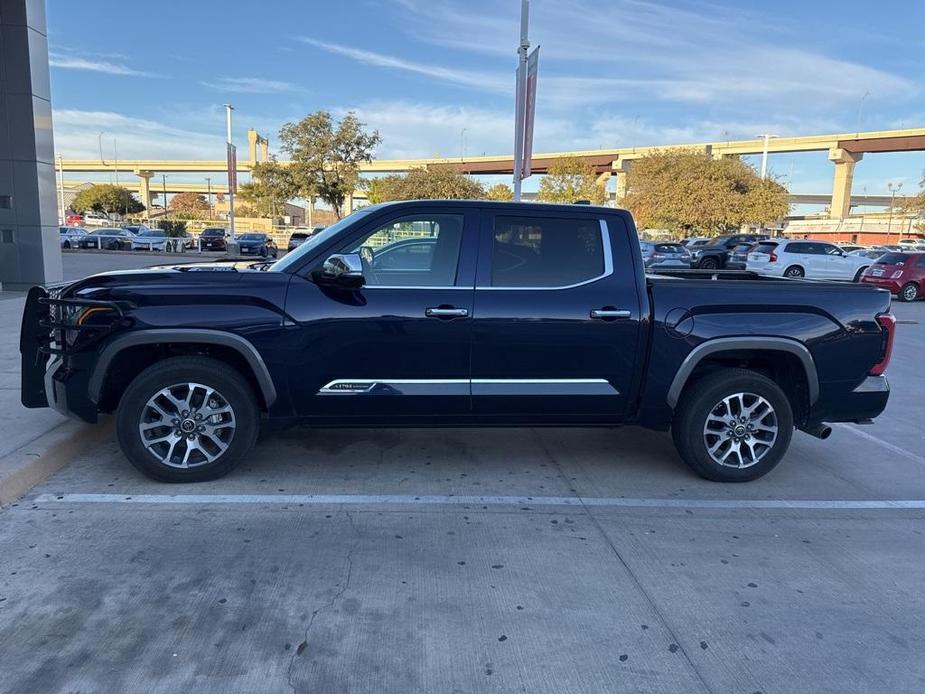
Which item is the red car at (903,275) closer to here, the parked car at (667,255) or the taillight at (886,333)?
the parked car at (667,255)

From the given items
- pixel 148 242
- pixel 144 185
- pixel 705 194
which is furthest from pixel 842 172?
pixel 144 185

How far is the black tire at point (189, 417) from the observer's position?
14.4 feet

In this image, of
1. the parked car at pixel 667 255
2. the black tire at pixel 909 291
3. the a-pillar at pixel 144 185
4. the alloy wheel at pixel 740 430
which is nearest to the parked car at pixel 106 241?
the parked car at pixel 667 255

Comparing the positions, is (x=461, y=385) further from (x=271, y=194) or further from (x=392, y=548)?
(x=271, y=194)

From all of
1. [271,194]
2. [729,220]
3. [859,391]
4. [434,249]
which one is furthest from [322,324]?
[729,220]

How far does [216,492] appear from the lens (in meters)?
4.49

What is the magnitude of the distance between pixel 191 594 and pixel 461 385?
2.08 metres

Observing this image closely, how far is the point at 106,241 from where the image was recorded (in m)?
40.8

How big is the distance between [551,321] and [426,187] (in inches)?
1788

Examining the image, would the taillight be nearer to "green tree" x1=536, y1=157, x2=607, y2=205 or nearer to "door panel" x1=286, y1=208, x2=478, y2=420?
"door panel" x1=286, y1=208, x2=478, y2=420

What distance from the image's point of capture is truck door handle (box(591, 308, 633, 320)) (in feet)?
15.1

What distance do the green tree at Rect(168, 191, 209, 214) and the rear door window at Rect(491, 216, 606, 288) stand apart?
135117 millimetres

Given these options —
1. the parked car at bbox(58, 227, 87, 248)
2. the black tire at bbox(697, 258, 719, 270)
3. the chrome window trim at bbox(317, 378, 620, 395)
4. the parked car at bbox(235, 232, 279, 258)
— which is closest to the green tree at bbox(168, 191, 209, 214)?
the parked car at bbox(58, 227, 87, 248)

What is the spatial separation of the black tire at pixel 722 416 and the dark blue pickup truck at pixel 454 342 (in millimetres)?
12
